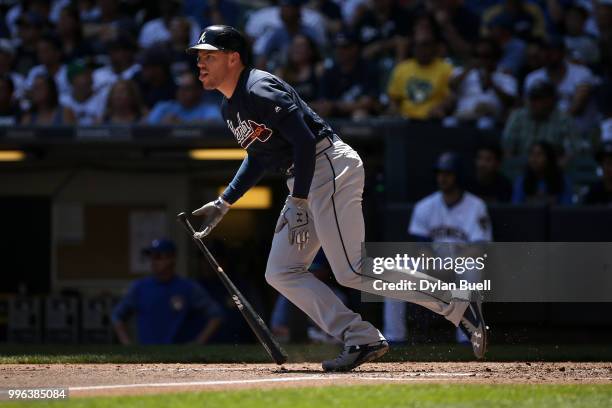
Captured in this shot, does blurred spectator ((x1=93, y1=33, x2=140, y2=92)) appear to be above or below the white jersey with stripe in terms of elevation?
above

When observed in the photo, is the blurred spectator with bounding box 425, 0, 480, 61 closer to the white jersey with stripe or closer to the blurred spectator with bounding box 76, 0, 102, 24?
the white jersey with stripe

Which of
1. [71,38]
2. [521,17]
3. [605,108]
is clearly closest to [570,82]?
[605,108]

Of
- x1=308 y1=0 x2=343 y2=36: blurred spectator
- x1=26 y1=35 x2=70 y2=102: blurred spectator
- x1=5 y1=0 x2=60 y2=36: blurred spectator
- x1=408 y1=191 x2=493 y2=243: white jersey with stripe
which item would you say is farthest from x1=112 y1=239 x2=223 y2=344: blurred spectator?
x1=5 y1=0 x2=60 y2=36: blurred spectator

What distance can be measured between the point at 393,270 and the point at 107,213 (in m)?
5.92

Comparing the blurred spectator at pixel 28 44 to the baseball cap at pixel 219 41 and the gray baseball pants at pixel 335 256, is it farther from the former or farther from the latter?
the gray baseball pants at pixel 335 256

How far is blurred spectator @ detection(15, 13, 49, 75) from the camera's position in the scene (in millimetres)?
12969

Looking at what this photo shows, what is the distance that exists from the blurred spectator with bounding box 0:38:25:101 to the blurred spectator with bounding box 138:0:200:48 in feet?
4.34

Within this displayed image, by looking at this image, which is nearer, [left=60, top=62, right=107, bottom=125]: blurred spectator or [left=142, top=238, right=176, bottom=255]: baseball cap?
[left=142, top=238, right=176, bottom=255]: baseball cap

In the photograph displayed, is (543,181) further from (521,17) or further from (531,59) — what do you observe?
(521,17)

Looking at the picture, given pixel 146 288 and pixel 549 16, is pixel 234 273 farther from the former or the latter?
pixel 549 16

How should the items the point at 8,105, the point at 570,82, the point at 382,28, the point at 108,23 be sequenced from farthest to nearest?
the point at 108,23
the point at 382,28
the point at 8,105
the point at 570,82

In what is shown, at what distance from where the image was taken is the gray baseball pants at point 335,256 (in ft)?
18.4

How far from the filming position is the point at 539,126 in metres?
9.63

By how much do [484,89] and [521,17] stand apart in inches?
54.0
